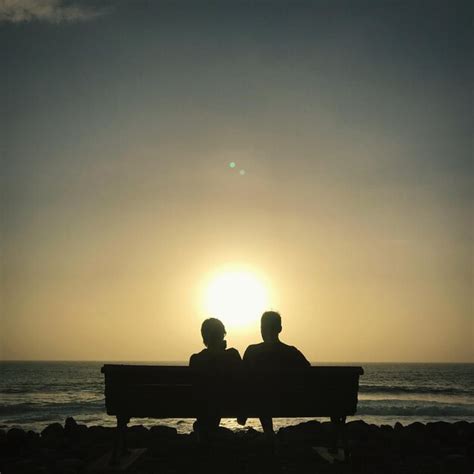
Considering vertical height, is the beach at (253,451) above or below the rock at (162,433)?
above

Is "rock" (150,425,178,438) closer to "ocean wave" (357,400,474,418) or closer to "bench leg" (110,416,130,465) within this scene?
"bench leg" (110,416,130,465)

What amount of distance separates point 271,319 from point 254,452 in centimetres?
207

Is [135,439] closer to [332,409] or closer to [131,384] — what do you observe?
[131,384]

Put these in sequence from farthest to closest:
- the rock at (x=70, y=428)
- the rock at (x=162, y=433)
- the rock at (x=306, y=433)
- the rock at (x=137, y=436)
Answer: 1. the rock at (x=70, y=428)
2. the rock at (x=162, y=433)
3. the rock at (x=306, y=433)
4. the rock at (x=137, y=436)

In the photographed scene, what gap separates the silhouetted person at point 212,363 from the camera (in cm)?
605

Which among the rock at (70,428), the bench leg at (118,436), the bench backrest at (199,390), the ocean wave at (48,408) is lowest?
the ocean wave at (48,408)

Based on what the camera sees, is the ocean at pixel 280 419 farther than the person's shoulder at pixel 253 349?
Yes

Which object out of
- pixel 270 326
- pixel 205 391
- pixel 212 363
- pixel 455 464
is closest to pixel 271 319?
pixel 270 326

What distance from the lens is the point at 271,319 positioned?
657cm

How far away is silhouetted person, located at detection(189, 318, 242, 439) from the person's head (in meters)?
0.47

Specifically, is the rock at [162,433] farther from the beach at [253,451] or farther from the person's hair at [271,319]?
the person's hair at [271,319]

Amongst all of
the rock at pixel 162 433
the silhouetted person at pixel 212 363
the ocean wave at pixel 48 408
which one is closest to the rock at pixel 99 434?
the rock at pixel 162 433

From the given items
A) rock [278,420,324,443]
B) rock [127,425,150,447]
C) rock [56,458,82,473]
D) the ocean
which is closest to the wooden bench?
rock [56,458,82,473]

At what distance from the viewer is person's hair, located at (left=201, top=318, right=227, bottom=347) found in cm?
633
